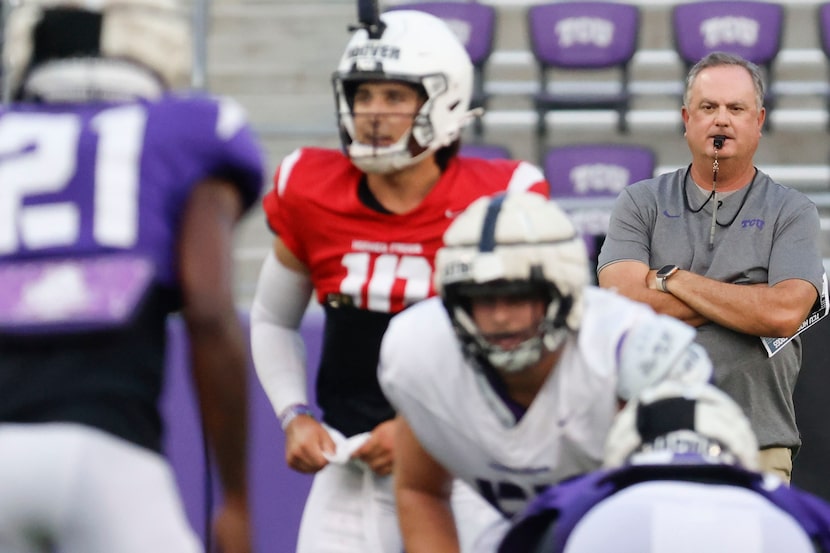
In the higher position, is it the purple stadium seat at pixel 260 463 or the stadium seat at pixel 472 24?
the stadium seat at pixel 472 24

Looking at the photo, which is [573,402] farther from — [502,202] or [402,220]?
[402,220]

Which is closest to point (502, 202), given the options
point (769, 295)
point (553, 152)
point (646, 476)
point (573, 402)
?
point (573, 402)

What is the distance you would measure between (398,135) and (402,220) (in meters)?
0.19

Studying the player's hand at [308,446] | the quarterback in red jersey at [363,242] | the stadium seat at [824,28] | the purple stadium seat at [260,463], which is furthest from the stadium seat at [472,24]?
the player's hand at [308,446]

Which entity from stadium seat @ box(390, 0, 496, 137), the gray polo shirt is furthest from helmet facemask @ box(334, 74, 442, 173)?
stadium seat @ box(390, 0, 496, 137)

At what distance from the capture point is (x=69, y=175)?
2.38 metres

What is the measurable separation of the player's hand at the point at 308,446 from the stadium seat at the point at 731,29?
5.58 m

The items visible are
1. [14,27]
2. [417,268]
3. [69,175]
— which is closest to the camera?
[69,175]

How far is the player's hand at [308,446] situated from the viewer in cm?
352

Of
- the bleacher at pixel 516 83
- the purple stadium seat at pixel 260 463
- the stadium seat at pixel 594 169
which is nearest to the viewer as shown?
the purple stadium seat at pixel 260 463

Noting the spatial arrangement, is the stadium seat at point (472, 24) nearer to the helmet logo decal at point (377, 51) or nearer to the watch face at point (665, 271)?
the watch face at point (665, 271)

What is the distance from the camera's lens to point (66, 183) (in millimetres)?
2377

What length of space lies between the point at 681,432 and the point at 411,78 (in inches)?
61.3

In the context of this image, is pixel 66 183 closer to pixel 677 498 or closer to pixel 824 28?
pixel 677 498
